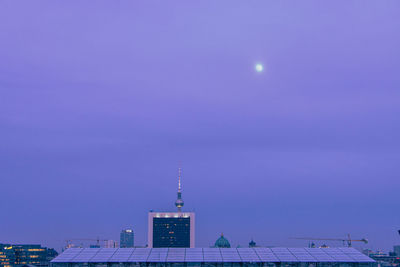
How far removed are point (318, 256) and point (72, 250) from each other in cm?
5822

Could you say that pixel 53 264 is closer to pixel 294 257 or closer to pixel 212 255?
pixel 212 255

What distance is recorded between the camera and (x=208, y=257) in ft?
370

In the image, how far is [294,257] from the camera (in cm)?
11375

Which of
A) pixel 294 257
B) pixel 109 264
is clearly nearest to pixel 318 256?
pixel 294 257

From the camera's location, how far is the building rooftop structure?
112m

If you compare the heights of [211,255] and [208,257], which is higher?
[211,255]

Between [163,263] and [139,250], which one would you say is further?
[139,250]

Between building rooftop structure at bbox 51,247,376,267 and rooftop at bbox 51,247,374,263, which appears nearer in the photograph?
building rooftop structure at bbox 51,247,376,267

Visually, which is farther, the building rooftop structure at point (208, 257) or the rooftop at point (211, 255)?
the rooftop at point (211, 255)

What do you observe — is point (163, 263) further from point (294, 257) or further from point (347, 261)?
point (347, 261)

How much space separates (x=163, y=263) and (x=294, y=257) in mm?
30042

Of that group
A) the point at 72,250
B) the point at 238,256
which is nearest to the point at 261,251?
the point at 238,256

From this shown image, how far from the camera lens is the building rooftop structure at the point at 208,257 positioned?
366 ft

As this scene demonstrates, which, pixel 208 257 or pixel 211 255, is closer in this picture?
pixel 208 257
